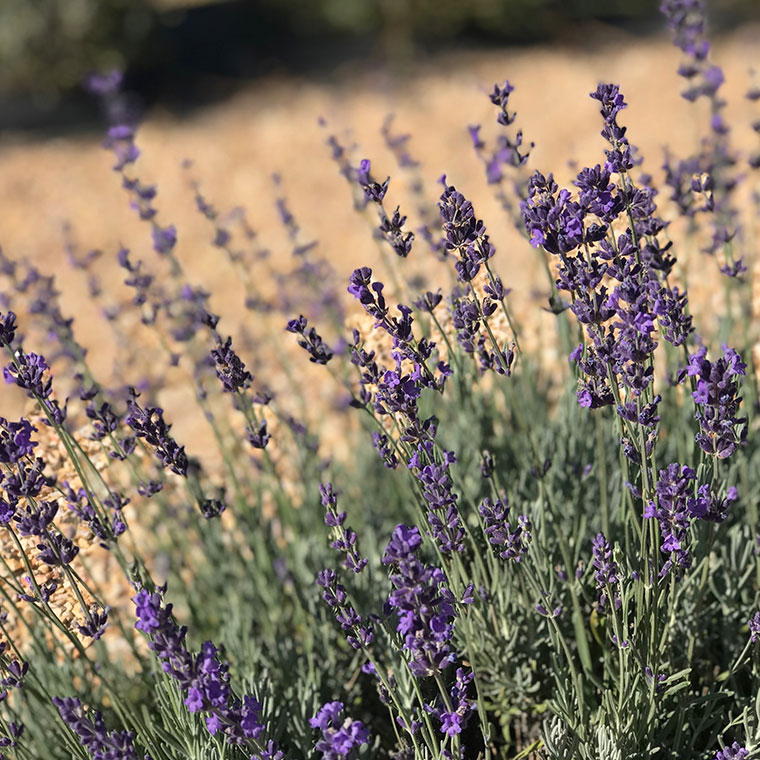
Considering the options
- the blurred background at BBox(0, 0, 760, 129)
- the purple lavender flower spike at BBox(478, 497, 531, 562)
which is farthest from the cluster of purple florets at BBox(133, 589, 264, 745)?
the blurred background at BBox(0, 0, 760, 129)

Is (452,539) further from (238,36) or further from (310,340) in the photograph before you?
(238,36)

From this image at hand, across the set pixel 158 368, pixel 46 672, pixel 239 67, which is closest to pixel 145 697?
pixel 46 672

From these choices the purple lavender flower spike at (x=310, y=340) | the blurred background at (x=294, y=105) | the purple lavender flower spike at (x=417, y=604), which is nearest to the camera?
the purple lavender flower spike at (x=417, y=604)

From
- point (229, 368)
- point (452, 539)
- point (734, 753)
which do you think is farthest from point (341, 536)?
point (734, 753)

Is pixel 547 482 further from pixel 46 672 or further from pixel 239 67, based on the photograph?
pixel 239 67

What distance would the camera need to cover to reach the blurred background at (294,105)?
8.24 m

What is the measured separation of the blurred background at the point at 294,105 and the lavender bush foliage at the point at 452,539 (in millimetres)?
2516

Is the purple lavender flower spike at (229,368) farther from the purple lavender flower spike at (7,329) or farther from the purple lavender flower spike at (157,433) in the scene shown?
the purple lavender flower spike at (7,329)

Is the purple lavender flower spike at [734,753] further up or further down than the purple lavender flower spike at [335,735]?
further down

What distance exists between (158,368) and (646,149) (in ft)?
16.7

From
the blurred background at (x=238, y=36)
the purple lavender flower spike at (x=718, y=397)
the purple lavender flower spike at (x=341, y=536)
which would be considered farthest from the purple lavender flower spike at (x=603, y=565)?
the blurred background at (x=238, y=36)

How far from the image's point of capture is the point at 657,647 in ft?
7.07

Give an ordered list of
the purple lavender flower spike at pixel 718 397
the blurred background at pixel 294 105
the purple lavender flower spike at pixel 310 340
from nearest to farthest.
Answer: the purple lavender flower spike at pixel 718 397 < the purple lavender flower spike at pixel 310 340 < the blurred background at pixel 294 105

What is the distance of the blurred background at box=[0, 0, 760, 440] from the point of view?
27.0 ft
